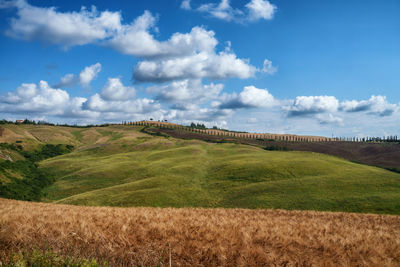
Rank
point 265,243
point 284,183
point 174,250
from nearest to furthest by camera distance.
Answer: point 174,250 → point 265,243 → point 284,183

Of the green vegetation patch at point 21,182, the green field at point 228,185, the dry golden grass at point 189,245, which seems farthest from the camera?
the green vegetation patch at point 21,182

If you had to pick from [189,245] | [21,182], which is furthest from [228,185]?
[189,245]

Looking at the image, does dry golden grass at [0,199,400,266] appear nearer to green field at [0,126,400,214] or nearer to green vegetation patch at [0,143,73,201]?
green field at [0,126,400,214]

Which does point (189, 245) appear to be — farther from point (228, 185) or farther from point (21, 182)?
point (21, 182)

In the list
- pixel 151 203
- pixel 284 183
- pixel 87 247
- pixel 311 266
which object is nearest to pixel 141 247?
pixel 87 247

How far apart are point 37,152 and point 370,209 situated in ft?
388

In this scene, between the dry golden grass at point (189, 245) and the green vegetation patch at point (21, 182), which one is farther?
the green vegetation patch at point (21, 182)

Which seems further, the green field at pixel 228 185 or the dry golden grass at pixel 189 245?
the green field at pixel 228 185

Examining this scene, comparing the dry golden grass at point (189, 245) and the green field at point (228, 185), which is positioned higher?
the dry golden grass at point (189, 245)

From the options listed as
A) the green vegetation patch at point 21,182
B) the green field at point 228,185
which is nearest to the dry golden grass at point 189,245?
the green field at point 228,185

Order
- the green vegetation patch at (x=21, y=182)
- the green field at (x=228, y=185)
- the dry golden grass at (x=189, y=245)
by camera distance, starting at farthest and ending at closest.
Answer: the green vegetation patch at (x=21, y=182), the green field at (x=228, y=185), the dry golden grass at (x=189, y=245)

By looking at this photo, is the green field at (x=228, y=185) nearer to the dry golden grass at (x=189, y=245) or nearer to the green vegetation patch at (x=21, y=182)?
the green vegetation patch at (x=21, y=182)

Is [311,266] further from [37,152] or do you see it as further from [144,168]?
[37,152]

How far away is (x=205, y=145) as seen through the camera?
408ft
